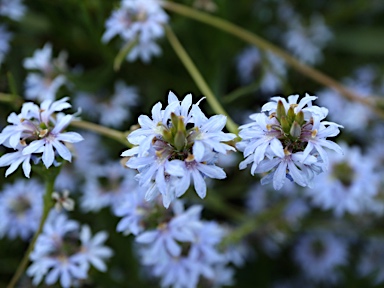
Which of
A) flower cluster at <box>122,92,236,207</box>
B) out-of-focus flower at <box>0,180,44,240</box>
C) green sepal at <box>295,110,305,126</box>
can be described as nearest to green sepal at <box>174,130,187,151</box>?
flower cluster at <box>122,92,236,207</box>

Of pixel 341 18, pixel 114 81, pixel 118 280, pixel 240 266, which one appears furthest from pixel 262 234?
pixel 341 18

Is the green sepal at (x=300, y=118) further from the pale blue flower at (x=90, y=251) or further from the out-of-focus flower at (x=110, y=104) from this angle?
the out-of-focus flower at (x=110, y=104)

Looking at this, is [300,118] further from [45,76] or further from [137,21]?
[45,76]

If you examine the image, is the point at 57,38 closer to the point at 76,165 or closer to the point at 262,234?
the point at 76,165

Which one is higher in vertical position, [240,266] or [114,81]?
[114,81]

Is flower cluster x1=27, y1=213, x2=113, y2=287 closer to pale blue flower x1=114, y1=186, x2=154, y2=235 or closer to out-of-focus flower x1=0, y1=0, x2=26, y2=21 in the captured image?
pale blue flower x1=114, y1=186, x2=154, y2=235

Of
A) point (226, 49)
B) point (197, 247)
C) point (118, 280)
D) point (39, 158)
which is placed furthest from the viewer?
point (226, 49)
